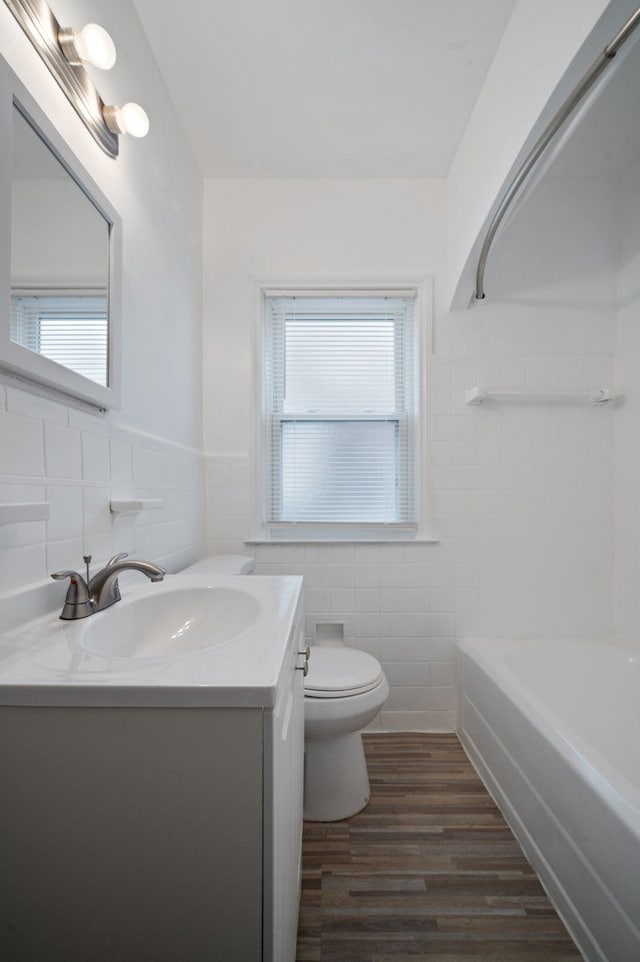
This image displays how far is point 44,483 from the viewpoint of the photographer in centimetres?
90

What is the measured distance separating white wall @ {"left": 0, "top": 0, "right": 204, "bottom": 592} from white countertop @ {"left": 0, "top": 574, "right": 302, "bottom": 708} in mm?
187

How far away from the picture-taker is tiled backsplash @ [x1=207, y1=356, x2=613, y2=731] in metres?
2.05

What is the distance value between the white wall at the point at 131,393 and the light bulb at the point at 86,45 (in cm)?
8

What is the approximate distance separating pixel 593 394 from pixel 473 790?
170 cm

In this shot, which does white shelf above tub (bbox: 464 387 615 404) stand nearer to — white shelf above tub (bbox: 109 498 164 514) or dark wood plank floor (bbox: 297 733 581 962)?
white shelf above tub (bbox: 109 498 164 514)

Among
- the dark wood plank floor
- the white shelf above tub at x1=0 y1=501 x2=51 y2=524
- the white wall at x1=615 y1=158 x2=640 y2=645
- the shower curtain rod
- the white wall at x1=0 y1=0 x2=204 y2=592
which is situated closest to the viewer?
the white shelf above tub at x1=0 y1=501 x2=51 y2=524

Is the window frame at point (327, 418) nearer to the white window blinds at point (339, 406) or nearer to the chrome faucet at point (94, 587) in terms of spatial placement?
the white window blinds at point (339, 406)

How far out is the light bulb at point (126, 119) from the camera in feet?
3.66

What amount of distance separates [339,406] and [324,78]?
1257 mm

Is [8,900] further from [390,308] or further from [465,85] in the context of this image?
[465,85]

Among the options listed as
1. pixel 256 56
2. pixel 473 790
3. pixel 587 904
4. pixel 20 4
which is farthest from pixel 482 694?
pixel 256 56

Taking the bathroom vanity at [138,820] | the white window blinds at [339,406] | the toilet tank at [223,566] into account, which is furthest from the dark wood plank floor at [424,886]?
the white window blinds at [339,406]

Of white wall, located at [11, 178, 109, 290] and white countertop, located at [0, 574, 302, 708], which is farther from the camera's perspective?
white wall, located at [11, 178, 109, 290]

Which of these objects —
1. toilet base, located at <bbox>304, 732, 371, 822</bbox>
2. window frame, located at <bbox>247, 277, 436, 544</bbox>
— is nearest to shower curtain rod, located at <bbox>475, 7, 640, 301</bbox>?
window frame, located at <bbox>247, 277, 436, 544</bbox>
